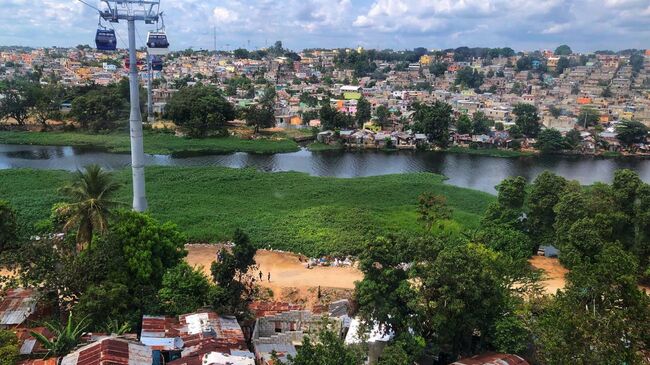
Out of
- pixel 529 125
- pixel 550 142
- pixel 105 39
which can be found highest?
pixel 105 39

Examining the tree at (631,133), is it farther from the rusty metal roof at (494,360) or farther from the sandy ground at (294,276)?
the rusty metal roof at (494,360)

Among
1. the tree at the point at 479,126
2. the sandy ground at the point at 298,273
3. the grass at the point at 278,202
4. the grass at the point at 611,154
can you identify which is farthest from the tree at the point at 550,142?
the sandy ground at the point at 298,273

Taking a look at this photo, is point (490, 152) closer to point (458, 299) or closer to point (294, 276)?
point (294, 276)

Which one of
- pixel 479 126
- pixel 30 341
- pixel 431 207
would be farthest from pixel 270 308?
pixel 479 126

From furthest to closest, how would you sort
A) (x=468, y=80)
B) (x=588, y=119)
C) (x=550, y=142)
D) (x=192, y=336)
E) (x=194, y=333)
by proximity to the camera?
1. (x=468, y=80)
2. (x=588, y=119)
3. (x=550, y=142)
4. (x=194, y=333)
5. (x=192, y=336)

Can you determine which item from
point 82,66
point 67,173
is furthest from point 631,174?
point 82,66

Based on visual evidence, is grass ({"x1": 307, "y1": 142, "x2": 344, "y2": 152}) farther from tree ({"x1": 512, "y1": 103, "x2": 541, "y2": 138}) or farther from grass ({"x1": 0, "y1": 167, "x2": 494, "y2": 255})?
tree ({"x1": 512, "y1": 103, "x2": 541, "y2": 138})

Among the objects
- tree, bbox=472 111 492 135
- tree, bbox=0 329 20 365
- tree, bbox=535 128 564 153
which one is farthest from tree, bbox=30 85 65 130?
tree, bbox=535 128 564 153
